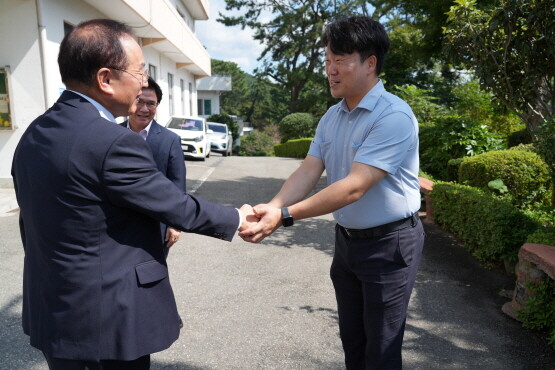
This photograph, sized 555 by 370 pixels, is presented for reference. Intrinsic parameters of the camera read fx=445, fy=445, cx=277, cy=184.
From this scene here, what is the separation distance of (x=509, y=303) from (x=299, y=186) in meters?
2.56

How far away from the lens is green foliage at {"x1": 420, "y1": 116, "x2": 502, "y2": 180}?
811 centimetres

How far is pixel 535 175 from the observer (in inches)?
241

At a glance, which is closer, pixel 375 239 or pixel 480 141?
pixel 375 239

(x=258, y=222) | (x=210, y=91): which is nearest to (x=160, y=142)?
(x=258, y=222)

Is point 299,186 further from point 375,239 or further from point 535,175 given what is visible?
point 535,175

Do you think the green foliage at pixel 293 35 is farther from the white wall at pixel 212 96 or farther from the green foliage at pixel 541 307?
the green foliage at pixel 541 307

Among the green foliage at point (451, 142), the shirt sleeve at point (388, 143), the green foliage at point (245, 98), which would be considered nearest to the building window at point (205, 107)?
the green foliage at point (245, 98)

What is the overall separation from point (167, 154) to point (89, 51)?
5.45 ft

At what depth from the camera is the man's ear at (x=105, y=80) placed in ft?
5.39

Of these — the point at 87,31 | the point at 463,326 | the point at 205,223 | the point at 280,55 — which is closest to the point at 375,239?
the point at 205,223

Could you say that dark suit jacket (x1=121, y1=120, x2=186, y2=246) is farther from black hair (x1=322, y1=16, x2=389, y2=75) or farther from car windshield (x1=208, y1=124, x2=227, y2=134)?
car windshield (x1=208, y1=124, x2=227, y2=134)

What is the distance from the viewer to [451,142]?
832 centimetres

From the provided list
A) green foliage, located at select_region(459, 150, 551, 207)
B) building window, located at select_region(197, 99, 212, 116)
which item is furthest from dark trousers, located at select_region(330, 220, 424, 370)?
building window, located at select_region(197, 99, 212, 116)

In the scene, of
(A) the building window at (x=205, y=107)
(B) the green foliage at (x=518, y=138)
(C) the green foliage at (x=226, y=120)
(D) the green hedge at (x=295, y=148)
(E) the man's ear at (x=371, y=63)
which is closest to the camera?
(E) the man's ear at (x=371, y=63)
